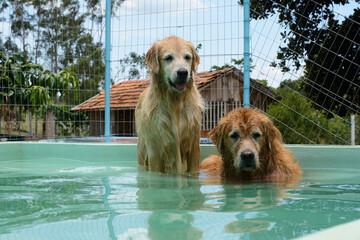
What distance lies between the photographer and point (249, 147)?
12.5 ft

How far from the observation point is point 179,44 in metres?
4.59

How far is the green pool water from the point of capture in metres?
1.88

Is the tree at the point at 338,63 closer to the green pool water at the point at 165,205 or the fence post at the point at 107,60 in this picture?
the green pool water at the point at 165,205

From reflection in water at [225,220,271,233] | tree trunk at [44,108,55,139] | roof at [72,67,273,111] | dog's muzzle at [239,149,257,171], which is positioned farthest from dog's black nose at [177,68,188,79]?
tree trunk at [44,108,55,139]

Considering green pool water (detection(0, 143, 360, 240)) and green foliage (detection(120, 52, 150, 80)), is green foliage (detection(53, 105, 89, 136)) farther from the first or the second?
green pool water (detection(0, 143, 360, 240))

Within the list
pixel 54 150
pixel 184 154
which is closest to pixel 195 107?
pixel 184 154

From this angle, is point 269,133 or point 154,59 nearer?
point 269,133

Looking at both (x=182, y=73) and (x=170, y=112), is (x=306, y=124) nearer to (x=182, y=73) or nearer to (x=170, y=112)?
(x=170, y=112)

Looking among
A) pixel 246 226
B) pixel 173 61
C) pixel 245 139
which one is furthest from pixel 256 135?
pixel 246 226

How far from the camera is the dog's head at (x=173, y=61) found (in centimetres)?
438

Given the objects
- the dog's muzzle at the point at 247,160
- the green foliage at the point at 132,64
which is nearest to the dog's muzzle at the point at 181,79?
the dog's muzzle at the point at 247,160

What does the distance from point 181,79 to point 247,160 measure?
1.28 meters

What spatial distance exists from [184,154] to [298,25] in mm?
4668

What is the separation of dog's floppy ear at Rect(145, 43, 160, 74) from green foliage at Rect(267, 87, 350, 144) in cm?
348
